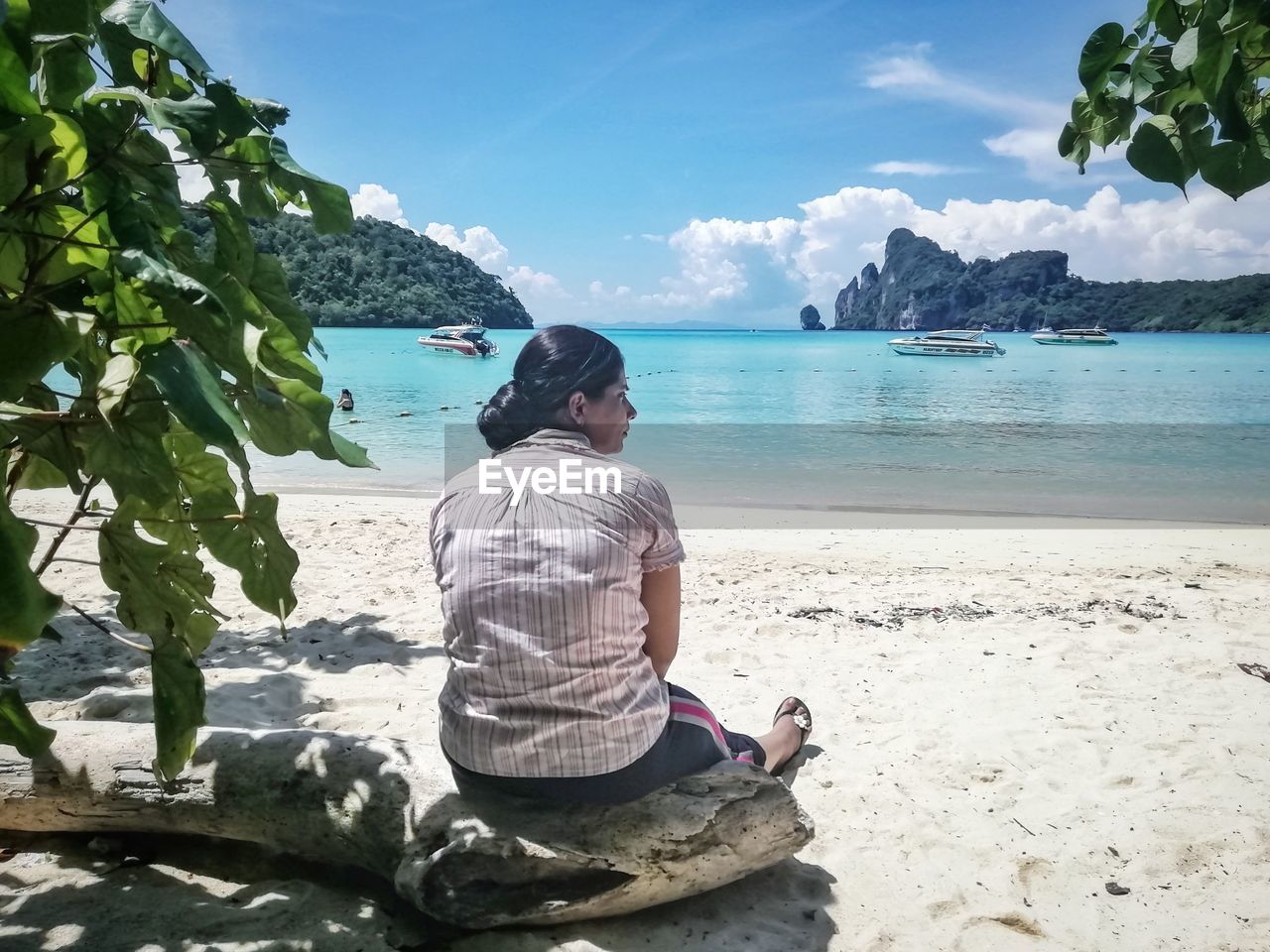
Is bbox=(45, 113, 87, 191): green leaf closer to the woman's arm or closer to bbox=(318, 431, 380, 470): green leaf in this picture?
bbox=(318, 431, 380, 470): green leaf

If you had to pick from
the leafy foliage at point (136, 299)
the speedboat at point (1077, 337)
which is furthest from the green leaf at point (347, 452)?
the speedboat at point (1077, 337)

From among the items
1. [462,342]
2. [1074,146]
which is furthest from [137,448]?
[462,342]

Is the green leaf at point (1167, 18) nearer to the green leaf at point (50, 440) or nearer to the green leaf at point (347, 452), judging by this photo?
the green leaf at point (347, 452)

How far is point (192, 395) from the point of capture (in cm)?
99

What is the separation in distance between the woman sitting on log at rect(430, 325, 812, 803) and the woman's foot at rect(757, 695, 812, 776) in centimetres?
72

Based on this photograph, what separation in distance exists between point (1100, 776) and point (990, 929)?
1.05 metres

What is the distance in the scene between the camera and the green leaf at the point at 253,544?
173 centimetres

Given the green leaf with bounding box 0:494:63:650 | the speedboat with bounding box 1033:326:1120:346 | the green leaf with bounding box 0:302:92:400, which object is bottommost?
the green leaf with bounding box 0:494:63:650

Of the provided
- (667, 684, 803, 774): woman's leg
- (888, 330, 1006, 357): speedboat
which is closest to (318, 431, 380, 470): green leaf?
(667, 684, 803, 774): woman's leg

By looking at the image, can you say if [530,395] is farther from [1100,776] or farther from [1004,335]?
[1004,335]

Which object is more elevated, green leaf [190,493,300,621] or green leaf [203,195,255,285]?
green leaf [203,195,255,285]

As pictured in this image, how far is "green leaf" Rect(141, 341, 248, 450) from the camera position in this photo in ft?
3.20

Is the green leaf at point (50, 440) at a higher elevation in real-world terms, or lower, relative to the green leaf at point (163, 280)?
lower

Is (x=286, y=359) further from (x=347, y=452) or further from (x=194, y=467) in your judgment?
(x=194, y=467)
